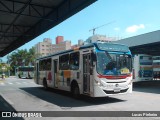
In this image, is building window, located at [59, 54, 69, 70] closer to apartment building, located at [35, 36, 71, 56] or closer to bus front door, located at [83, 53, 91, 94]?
bus front door, located at [83, 53, 91, 94]

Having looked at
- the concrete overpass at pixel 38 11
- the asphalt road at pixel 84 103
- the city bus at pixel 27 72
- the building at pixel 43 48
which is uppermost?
the building at pixel 43 48

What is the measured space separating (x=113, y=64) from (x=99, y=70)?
0.92 meters

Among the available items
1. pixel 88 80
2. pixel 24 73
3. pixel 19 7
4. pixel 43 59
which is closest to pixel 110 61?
pixel 88 80

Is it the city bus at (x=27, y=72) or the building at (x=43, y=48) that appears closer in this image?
the city bus at (x=27, y=72)

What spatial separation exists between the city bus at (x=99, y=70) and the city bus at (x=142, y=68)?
9.47 meters

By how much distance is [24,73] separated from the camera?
52.5 m

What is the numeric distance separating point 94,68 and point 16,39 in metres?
14.7

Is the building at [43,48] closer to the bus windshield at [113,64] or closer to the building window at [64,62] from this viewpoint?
the building window at [64,62]

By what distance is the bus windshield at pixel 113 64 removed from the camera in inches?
467

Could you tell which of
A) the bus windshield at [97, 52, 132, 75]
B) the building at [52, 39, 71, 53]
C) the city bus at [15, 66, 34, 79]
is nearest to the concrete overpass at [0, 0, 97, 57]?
the bus windshield at [97, 52, 132, 75]

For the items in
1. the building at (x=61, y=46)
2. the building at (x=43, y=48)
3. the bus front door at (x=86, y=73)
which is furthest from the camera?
the building at (x=61, y=46)

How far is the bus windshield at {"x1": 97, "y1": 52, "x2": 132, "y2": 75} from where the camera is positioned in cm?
1185

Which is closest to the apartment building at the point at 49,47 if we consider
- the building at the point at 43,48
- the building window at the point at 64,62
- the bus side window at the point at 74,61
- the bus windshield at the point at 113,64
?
the building at the point at 43,48

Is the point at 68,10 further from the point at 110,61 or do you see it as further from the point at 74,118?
the point at 74,118
